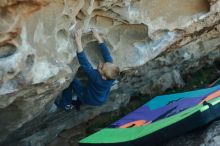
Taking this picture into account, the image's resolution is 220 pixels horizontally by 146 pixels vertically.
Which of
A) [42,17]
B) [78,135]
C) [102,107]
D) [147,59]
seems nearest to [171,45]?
[147,59]

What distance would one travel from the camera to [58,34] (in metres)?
4.09

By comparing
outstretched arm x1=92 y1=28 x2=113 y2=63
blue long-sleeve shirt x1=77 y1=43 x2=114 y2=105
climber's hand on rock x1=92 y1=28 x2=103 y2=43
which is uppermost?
climber's hand on rock x1=92 y1=28 x2=103 y2=43

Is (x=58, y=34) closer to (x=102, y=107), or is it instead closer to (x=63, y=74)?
(x=63, y=74)

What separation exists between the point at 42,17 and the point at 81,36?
554mm

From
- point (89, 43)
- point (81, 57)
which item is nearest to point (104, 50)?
point (89, 43)

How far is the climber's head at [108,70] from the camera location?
4438mm

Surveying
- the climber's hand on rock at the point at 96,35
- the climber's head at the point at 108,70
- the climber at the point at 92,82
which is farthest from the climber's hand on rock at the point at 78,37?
the climber's head at the point at 108,70

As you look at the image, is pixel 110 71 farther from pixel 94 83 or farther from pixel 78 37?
pixel 78 37

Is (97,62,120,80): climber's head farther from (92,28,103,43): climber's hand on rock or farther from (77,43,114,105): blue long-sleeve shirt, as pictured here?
(92,28,103,43): climber's hand on rock

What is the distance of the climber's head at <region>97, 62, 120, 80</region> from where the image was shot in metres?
4.44

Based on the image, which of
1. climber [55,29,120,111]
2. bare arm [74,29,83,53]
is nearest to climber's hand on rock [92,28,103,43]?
climber [55,29,120,111]

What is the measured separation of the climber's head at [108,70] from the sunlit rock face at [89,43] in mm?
223

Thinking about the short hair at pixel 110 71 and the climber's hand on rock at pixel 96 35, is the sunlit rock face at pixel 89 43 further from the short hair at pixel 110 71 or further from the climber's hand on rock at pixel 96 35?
the short hair at pixel 110 71

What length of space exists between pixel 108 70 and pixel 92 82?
22cm
